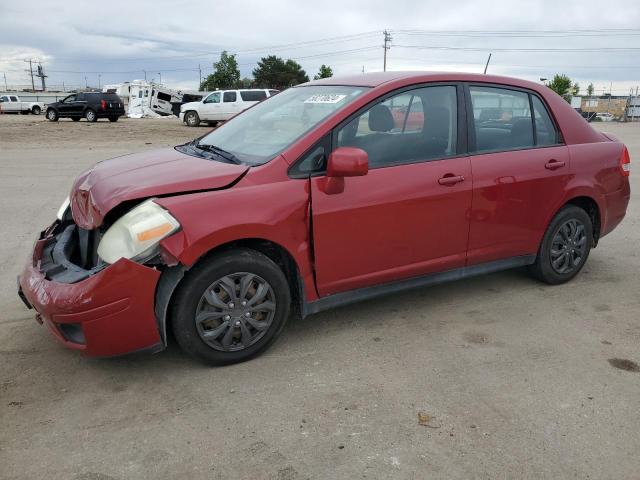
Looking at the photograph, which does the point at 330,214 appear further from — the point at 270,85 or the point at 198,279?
the point at 270,85

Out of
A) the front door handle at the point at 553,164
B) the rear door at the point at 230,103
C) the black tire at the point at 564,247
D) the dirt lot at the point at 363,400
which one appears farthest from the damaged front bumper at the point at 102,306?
the rear door at the point at 230,103

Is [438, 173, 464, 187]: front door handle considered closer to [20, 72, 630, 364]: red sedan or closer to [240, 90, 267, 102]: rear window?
[20, 72, 630, 364]: red sedan

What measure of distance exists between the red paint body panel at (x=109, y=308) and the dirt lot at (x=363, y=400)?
0.28m

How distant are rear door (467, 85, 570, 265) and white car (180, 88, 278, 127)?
23.0 metres

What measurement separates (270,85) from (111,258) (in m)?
81.2

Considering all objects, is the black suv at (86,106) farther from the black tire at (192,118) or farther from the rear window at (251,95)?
the rear window at (251,95)

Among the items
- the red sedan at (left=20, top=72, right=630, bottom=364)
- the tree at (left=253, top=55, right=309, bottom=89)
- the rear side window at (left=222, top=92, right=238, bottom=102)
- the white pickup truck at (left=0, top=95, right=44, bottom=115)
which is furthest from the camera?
the tree at (left=253, top=55, right=309, bottom=89)

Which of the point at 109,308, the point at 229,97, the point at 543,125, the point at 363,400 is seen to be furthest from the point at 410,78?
the point at 229,97

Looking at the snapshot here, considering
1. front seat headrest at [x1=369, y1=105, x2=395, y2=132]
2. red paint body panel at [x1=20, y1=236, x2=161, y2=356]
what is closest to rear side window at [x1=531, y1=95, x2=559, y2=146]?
front seat headrest at [x1=369, y1=105, x2=395, y2=132]

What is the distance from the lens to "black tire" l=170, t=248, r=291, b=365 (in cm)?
304

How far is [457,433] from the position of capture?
2.68 m

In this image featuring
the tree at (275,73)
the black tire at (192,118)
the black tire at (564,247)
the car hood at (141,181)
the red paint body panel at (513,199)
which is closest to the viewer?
the car hood at (141,181)

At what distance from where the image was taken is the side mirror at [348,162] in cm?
318

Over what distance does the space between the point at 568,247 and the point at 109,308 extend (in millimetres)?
3570
